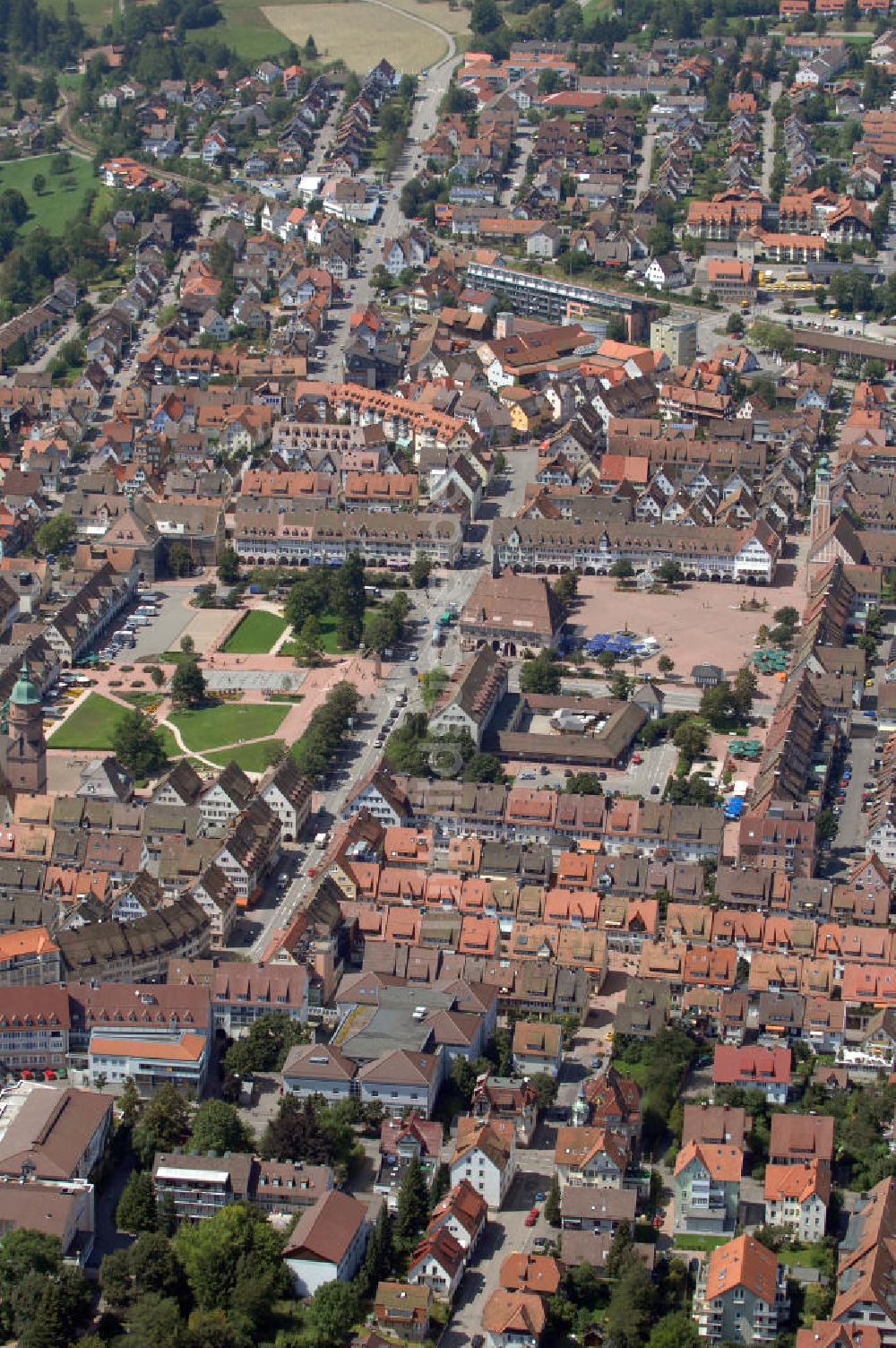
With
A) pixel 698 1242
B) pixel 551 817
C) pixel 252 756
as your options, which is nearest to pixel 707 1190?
pixel 698 1242

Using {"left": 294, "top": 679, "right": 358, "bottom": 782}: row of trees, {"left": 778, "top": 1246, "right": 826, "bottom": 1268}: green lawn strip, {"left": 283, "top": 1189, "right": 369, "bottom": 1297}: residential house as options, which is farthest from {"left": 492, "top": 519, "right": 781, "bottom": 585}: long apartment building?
{"left": 283, "top": 1189, "right": 369, "bottom": 1297}: residential house

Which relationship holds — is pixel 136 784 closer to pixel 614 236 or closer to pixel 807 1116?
pixel 807 1116

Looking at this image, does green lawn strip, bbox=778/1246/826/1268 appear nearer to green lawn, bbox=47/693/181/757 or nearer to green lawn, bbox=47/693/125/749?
green lawn, bbox=47/693/181/757

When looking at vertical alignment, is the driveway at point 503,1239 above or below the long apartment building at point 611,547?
above

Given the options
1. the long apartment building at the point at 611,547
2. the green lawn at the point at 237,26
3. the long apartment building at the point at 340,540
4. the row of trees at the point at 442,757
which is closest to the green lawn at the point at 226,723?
the row of trees at the point at 442,757

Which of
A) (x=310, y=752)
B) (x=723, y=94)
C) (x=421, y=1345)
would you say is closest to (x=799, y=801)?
(x=310, y=752)

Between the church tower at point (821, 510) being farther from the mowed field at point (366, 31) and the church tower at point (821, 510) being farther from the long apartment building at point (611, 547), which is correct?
the mowed field at point (366, 31)
